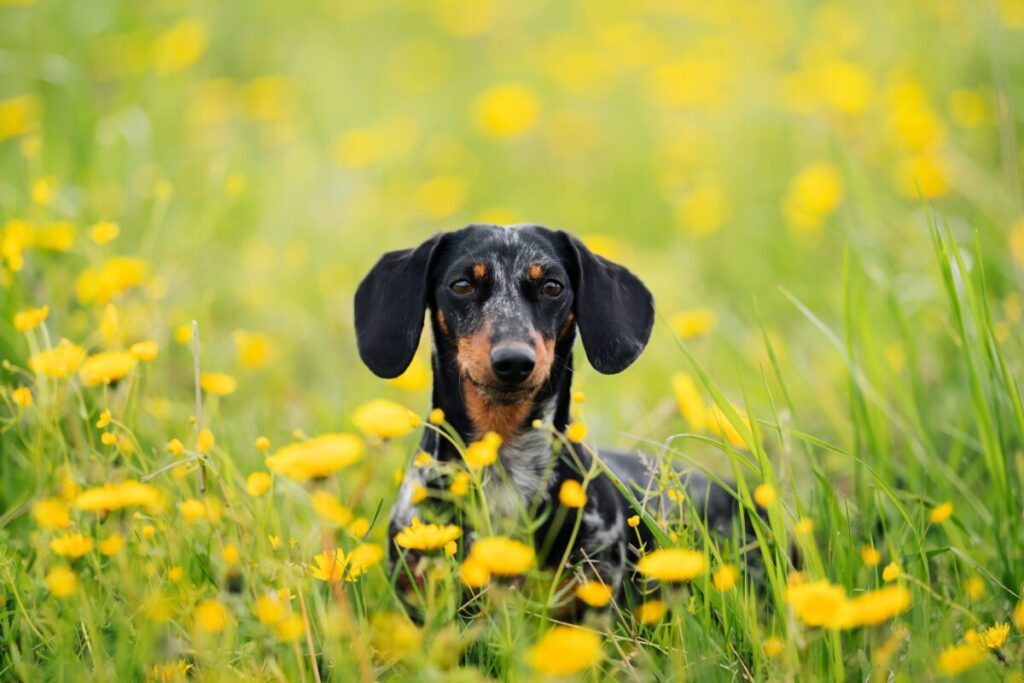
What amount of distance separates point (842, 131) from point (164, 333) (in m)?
4.25

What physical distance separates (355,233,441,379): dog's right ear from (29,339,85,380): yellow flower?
0.83 m

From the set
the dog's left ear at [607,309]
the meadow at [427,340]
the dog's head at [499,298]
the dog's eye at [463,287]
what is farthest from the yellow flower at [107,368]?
the dog's left ear at [607,309]

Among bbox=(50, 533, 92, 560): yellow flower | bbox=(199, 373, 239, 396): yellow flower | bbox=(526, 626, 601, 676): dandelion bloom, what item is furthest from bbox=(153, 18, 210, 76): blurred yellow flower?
bbox=(526, 626, 601, 676): dandelion bloom

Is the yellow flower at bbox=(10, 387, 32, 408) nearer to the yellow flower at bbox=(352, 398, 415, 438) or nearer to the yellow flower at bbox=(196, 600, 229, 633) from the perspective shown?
the yellow flower at bbox=(196, 600, 229, 633)

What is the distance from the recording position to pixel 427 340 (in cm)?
475

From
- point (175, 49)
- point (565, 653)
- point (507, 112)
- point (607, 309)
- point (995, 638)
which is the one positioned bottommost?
point (995, 638)

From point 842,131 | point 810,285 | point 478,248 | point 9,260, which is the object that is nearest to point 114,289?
point 9,260

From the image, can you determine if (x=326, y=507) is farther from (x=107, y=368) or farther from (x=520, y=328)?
(x=520, y=328)

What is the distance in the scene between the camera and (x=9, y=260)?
3.51m

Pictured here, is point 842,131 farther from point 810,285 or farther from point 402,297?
point 402,297

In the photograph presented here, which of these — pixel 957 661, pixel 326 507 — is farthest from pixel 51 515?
pixel 957 661

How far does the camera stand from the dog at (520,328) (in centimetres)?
320

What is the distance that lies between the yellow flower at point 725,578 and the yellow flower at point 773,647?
6.0 inches

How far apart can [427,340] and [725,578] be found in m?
2.55
